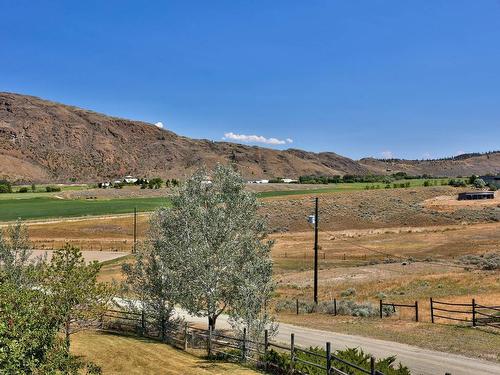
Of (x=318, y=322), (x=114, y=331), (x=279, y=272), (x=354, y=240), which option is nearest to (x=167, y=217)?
(x=114, y=331)

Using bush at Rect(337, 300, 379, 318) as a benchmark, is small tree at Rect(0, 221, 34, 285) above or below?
above

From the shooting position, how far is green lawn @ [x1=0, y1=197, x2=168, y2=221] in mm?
115494

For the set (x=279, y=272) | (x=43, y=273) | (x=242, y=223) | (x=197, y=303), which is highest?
(x=242, y=223)

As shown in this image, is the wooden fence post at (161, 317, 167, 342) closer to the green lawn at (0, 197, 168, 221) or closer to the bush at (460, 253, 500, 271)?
the bush at (460, 253, 500, 271)

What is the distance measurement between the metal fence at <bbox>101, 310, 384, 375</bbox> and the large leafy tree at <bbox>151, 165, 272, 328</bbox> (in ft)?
4.82

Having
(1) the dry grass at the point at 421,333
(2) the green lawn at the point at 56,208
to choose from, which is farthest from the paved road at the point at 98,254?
(1) the dry grass at the point at 421,333

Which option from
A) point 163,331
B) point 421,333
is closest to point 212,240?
point 163,331

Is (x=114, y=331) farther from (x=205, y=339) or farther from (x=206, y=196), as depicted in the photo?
(x=206, y=196)

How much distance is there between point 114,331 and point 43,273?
37.3 feet

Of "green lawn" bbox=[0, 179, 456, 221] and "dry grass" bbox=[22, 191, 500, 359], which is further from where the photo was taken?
"green lawn" bbox=[0, 179, 456, 221]

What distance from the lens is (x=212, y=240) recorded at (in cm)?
2298

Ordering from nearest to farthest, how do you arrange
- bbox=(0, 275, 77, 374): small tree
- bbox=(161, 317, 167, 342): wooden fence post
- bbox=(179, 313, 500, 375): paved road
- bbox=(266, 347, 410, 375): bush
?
bbox=(0, 275, 77, 374): small tree → bbox=(266, 347, 410, 375): bush → bbox=(179, 313, 500, 375): paved road → bbox=(161, 317, 167, 342): wooden fence post

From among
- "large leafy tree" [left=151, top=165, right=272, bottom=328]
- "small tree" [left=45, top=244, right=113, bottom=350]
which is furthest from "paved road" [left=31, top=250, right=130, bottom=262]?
"small tree" [left=45, top=244, right=113, bottom=350]

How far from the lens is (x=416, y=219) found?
104562 millimetres
